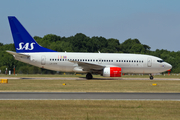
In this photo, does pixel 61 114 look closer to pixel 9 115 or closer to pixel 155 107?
pixel 9 115

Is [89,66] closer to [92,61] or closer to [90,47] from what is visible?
[92,61]

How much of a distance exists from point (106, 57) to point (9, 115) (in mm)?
28467

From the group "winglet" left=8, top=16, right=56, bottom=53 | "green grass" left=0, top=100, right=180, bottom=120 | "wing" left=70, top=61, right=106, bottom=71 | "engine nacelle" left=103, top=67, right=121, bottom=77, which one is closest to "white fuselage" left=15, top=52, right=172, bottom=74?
"wing" left=70, top=61, right=106, bottom=71

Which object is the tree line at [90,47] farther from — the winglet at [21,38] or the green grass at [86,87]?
the green grass at [86,87]

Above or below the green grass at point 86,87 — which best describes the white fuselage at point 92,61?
above

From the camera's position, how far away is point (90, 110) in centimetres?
1305

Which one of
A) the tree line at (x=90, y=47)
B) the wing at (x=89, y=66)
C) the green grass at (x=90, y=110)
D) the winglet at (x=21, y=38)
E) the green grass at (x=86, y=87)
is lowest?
the green grass at (x=90, y=110)

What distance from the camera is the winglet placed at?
38344 mm

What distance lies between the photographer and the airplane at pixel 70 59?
3841 cm

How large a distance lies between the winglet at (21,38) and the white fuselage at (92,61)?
115cm

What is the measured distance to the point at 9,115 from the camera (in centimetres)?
1177

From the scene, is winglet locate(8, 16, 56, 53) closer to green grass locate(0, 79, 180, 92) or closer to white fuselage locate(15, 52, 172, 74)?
white fuselage locate(15, 52, 172, 74)

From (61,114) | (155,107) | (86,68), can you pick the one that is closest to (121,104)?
(155,107)

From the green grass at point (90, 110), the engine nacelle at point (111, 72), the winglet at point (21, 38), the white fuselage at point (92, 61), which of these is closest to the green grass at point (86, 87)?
the engine nacelle at point (111, 72)
